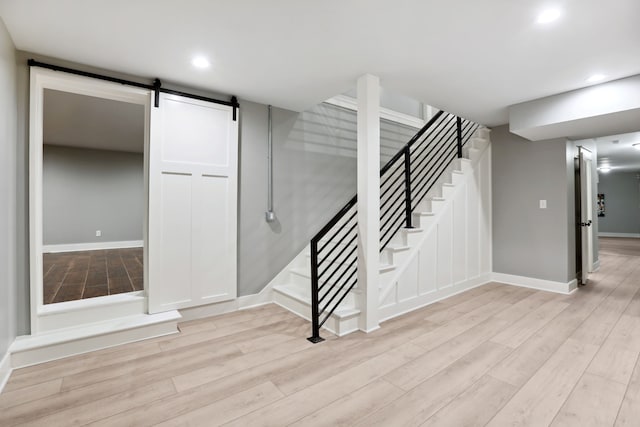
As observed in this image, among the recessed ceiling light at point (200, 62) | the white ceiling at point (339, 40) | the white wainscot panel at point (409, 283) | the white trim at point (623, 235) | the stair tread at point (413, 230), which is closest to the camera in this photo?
the white ceiling at point (339, 40)

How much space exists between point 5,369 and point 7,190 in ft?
4.02

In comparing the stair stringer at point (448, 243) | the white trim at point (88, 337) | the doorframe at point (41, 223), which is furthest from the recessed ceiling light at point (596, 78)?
the white trim at point (88, 337)

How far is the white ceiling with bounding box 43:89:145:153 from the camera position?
4.10 m

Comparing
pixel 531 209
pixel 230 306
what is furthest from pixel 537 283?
pixel 230 306

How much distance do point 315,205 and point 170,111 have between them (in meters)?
2.00

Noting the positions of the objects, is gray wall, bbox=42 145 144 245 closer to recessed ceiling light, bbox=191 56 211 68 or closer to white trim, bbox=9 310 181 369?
white trim, bbox=9 310 181 369

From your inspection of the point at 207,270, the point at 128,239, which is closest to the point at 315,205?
the point at 207,270

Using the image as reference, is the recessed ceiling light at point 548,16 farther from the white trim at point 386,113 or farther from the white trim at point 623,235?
the white trim at point 623,235

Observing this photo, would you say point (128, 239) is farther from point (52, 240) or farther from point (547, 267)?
point (547, 267)

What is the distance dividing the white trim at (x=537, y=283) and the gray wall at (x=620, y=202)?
32.5ft

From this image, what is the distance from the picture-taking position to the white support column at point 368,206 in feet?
8.83

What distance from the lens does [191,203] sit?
118 inches

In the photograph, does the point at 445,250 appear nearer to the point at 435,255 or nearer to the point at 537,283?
the point at 435,255

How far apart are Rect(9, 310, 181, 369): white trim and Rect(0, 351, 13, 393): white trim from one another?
0.05 metres
